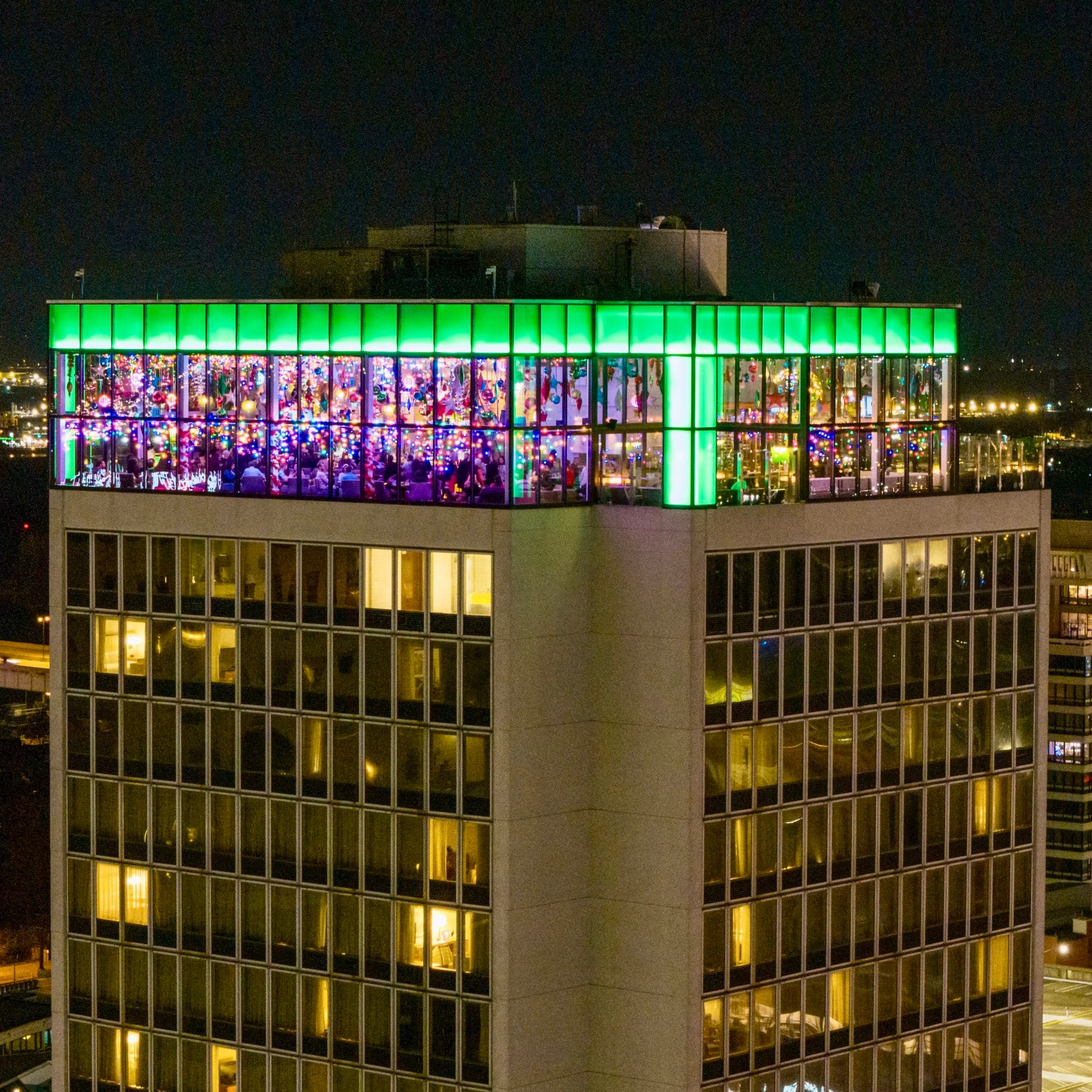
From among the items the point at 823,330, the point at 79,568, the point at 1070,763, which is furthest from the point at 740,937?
the point at 1070,763

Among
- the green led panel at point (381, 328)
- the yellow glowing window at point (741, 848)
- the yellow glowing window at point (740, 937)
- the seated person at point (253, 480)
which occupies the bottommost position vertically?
the yellow glowing window at point (740, 937)

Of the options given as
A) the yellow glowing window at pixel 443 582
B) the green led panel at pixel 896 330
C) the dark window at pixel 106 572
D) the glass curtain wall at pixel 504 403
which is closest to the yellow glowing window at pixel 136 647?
the dark window at pixel 106 572

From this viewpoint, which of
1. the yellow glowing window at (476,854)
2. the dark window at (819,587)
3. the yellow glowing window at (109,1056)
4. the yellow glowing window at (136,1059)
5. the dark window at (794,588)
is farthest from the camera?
the yellow glowing window at (109,1056)

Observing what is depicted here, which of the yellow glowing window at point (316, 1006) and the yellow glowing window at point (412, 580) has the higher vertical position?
the yellow glowing window at point (412, 580)

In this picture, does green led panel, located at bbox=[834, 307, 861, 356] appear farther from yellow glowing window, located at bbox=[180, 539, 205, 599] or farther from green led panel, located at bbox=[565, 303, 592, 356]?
yellow glowing window, located at bbox=[180, 539, 205, 599]

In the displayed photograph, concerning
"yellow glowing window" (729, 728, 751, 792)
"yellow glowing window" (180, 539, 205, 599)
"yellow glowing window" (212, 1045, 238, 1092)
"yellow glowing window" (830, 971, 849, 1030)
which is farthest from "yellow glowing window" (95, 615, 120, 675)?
"yellow glowing window" (830, 971, 849, 1030)

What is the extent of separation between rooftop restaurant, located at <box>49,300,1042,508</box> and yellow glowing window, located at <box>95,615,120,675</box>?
3669 mm

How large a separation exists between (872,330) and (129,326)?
20.2m

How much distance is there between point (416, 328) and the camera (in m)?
57.5

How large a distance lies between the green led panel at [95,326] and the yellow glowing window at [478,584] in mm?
13392

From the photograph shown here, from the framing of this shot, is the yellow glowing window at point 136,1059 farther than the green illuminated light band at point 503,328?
Yes

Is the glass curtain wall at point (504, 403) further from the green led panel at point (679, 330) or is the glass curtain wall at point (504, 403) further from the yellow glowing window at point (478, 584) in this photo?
the yellow glowing window at point (478, 584)

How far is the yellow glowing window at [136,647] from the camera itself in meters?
61.6

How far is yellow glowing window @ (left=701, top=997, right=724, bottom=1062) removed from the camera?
57.5 metres
